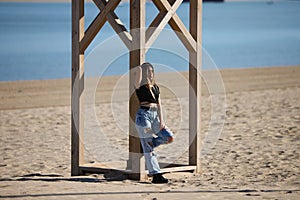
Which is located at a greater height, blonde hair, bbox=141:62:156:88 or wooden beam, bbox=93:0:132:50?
wooden beam, bbox=93:0:132:50

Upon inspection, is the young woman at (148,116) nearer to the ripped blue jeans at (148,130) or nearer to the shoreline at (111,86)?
→ the ripped blue jeans at (148,130)

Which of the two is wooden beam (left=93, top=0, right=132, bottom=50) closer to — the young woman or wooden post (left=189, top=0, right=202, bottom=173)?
the young woman

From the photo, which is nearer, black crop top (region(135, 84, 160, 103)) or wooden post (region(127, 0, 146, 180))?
wooden post (region(127, 0, 146, 180))

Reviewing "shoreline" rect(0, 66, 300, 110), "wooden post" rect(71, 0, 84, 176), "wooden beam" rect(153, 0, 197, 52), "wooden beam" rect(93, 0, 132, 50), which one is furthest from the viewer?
"shoreline" rect(0, 66, 300, 110)

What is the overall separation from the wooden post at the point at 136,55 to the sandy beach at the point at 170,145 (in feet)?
0.75

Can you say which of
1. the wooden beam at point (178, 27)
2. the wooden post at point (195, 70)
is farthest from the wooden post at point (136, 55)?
the wooden post at point (195, 70)

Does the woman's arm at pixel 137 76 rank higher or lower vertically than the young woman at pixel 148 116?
higher

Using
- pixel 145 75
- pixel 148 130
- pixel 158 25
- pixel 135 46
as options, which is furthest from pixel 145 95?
pixel 158 25

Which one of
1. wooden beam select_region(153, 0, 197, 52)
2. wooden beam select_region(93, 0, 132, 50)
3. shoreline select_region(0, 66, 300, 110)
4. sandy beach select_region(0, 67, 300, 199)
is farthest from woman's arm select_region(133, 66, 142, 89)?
shoreline select_region(0, 66, 300, 110)

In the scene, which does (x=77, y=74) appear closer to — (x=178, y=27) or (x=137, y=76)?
(x=137, y=76)

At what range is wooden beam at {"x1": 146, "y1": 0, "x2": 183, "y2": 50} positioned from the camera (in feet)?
32.3

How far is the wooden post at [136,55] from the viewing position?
9.73 meters

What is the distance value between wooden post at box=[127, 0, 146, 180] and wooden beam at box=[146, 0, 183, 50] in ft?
0.42

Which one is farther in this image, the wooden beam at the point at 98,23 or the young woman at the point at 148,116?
the wooden beam at the point at 98,23
